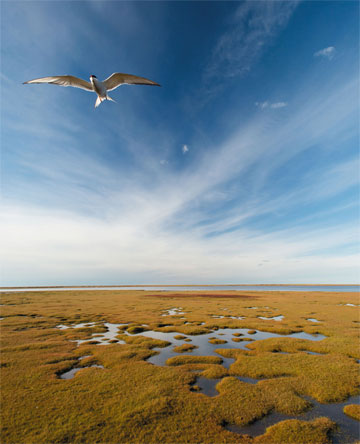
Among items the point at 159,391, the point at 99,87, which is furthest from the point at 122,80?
the point at 159,391

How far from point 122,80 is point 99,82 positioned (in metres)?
1.92

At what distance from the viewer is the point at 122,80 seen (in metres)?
15.0

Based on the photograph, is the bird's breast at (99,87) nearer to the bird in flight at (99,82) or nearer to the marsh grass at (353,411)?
the bird in flight at (99,82)

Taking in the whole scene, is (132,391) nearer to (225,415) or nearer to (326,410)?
(225,415)

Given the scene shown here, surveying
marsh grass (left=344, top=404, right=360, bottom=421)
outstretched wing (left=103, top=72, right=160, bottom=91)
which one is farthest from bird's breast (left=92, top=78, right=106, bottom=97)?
marsh grass (left=344, top=404, right=360, bottom=421)

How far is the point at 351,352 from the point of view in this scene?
18.2m

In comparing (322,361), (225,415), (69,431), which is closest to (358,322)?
(322,361)

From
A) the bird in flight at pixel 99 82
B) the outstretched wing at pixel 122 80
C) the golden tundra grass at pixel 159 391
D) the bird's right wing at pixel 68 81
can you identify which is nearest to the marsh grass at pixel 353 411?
the golden tundra grass at pixel 159 391

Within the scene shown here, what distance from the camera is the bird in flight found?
45.4 ft

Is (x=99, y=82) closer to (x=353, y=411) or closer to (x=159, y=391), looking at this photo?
(x=159, y=391)

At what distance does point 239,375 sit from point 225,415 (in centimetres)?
512

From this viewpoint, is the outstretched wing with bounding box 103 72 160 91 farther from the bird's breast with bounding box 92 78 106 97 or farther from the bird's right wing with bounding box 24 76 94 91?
the bird's right wing with bounding box 24 76 94 91

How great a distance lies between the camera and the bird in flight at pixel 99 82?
13842mm

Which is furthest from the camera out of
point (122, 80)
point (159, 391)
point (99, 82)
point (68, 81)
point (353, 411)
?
point (122, 80)
